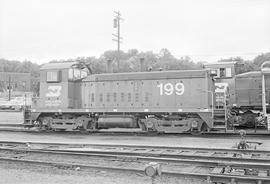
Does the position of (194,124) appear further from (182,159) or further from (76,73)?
(76,73)

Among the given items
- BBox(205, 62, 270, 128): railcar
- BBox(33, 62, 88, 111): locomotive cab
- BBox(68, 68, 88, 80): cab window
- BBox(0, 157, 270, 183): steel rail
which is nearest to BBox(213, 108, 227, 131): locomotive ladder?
BBox(205, 62, 270, 128): railcar

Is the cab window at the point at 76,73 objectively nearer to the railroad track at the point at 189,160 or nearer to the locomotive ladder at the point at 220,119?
the railroad track at the point at 189,160

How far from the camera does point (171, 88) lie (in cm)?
1625

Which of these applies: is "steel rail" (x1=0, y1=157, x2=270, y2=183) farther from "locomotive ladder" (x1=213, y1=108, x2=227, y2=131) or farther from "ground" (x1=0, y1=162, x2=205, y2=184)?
"locomotive ladder" (x1=213, y1=108, x2=227, y2=131)

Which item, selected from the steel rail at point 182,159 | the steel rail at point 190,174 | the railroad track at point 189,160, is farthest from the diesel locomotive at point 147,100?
the steel rail at point 190,174

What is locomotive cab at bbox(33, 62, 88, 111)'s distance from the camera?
57.5 feet

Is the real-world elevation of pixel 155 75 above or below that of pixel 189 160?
above

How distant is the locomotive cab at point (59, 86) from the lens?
17.5m

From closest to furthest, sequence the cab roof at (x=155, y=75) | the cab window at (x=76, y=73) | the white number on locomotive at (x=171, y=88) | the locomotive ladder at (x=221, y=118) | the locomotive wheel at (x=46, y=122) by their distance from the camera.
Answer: the locomotive ladder at (x=221, y=118) → the cab roof at (x=155, y=75) → the white number on locomotive at (x=171, y=88) → the cab window at (x=76, y=73) → the locomotive wheel at (x=46, y=122)

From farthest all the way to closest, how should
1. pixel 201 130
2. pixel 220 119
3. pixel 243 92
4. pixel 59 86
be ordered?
pixel 243 92
pixel 59 86
pixel 201 130
pixel 220 119

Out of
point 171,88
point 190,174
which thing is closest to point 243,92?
point 171,88

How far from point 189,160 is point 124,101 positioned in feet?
28.4

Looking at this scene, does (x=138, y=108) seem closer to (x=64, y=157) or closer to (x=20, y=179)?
(x=64, y=157)

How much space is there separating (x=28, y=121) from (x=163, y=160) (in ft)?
38.9
